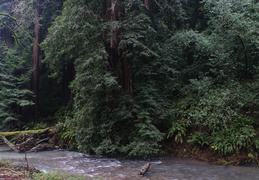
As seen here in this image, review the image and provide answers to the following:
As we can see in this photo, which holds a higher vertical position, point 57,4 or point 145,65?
point 57,4

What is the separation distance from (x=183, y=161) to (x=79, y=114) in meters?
4.81

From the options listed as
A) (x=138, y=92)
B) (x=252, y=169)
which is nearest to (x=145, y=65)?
(x=138, y=92)

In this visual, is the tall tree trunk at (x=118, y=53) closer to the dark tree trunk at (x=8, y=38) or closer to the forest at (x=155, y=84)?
the forest at (x=155, y=84)

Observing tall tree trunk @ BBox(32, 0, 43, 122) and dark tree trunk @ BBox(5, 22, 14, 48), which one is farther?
dark tree trunk @ BBox(5, 22, 14, 48)

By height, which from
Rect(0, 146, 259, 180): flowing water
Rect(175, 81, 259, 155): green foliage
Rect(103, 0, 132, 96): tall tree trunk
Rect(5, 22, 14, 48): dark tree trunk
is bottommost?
Rect(0, 146, 259, 180): flowing water

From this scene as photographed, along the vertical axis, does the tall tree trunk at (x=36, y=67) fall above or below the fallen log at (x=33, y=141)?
above

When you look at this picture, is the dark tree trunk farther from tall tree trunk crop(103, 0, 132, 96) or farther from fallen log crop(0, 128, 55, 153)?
tall tree trunk crop(103, 0, 132, 96)

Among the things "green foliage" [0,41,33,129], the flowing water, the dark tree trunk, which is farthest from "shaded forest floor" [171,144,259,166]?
the dark tree trunk

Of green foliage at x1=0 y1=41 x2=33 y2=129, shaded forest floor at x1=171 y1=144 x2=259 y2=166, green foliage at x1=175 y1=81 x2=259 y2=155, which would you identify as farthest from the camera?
green foliage at x1=0 y1=41 x2=33 y2=129

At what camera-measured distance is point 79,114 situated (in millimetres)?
10109

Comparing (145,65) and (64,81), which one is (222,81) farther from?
(64,81)

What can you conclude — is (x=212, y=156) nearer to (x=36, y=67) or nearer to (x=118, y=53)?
(x=118, y=53)

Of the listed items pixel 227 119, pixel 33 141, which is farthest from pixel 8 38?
pixel 227 119

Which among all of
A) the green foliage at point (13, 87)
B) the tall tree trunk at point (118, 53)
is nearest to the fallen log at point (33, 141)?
the green foliage at point (13, 87)
